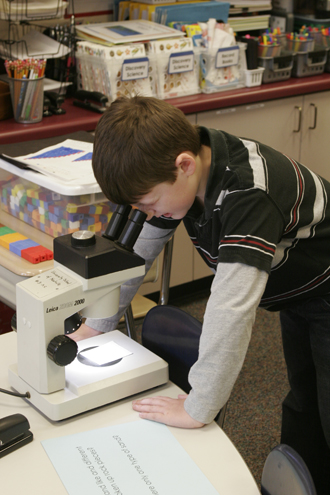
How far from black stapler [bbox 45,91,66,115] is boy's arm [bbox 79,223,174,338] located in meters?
1.26

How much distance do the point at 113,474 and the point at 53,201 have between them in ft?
3.08

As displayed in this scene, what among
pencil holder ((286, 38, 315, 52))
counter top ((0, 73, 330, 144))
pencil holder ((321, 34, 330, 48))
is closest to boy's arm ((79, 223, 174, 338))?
counter top ((0, 73, 330, 144))

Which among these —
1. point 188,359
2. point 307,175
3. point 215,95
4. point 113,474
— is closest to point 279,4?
point 215,95

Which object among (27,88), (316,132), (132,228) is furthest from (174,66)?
(132,228)

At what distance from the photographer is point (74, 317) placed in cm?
98

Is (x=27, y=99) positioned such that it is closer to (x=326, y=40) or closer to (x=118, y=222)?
(x=118, y=222)

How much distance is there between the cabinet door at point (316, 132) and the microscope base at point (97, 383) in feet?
7.20

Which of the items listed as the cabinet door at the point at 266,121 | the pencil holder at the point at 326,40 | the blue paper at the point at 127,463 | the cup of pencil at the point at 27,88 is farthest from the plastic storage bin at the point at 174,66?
the blue paper at the point at 127,463

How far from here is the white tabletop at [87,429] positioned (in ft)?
2.79

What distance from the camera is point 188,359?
1.15m

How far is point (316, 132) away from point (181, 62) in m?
0.91

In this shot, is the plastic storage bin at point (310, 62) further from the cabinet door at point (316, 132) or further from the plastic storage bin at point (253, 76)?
the plastic storage bin at point (253, 76)

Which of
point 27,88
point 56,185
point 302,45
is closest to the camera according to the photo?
point 56,185

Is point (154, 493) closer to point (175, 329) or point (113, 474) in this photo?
point (113, 474)
